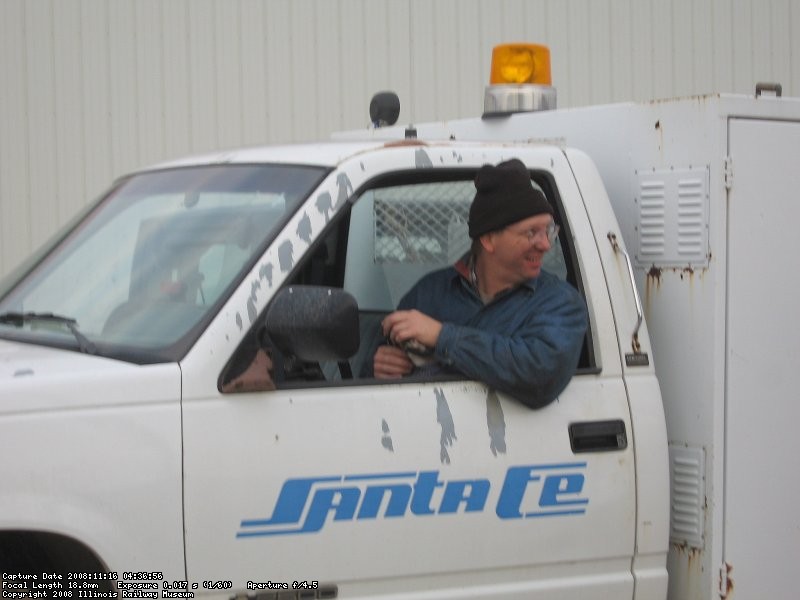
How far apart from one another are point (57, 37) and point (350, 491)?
630 cm

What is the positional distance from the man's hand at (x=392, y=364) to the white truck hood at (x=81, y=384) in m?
0.67

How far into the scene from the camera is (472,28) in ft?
32.2

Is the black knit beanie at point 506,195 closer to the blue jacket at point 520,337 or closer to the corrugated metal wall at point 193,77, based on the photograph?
the blue jacket at point 520,337

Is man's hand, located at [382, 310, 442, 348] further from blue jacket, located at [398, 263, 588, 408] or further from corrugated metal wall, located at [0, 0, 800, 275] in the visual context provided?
corrugated metal wall, located at [0, 0, 800, 275]

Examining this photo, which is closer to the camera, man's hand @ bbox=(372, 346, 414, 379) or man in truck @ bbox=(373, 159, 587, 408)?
man in truck @ bbox=(373, 159, 587, 408)

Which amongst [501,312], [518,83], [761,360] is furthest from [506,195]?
[518,83]

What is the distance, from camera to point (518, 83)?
185 inches

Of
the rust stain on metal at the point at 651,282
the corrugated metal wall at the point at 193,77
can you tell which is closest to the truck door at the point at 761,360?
the rust stain on metal at the point at 651,282

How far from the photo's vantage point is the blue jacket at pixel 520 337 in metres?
3.61

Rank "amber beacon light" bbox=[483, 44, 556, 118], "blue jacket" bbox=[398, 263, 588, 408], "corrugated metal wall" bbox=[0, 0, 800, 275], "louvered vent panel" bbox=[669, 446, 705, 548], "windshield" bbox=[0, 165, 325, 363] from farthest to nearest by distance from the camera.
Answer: "corrugated metal wall" bbox=[0, 0, 800, 275] → "amber beacon light" bbox=[483, 44, 556, 118] → "louvered vent panel" bbox=[669, 446, 705, 548] → "blue jacket" bbox=[398, 263, 588, 408] → "windshield" bbox=[0, 165, 325, 363]

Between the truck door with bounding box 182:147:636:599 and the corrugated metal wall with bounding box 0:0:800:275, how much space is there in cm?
542

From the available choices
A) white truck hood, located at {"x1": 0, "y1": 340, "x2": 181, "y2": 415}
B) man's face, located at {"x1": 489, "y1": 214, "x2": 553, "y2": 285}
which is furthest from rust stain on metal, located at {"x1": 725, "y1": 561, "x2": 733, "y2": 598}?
white truck hood, located at {"x1": 0, "y1": 340, "x2": 181, "y2": 415}

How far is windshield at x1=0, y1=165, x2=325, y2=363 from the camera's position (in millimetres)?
3441

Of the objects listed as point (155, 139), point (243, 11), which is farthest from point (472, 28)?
point (155, 139)
